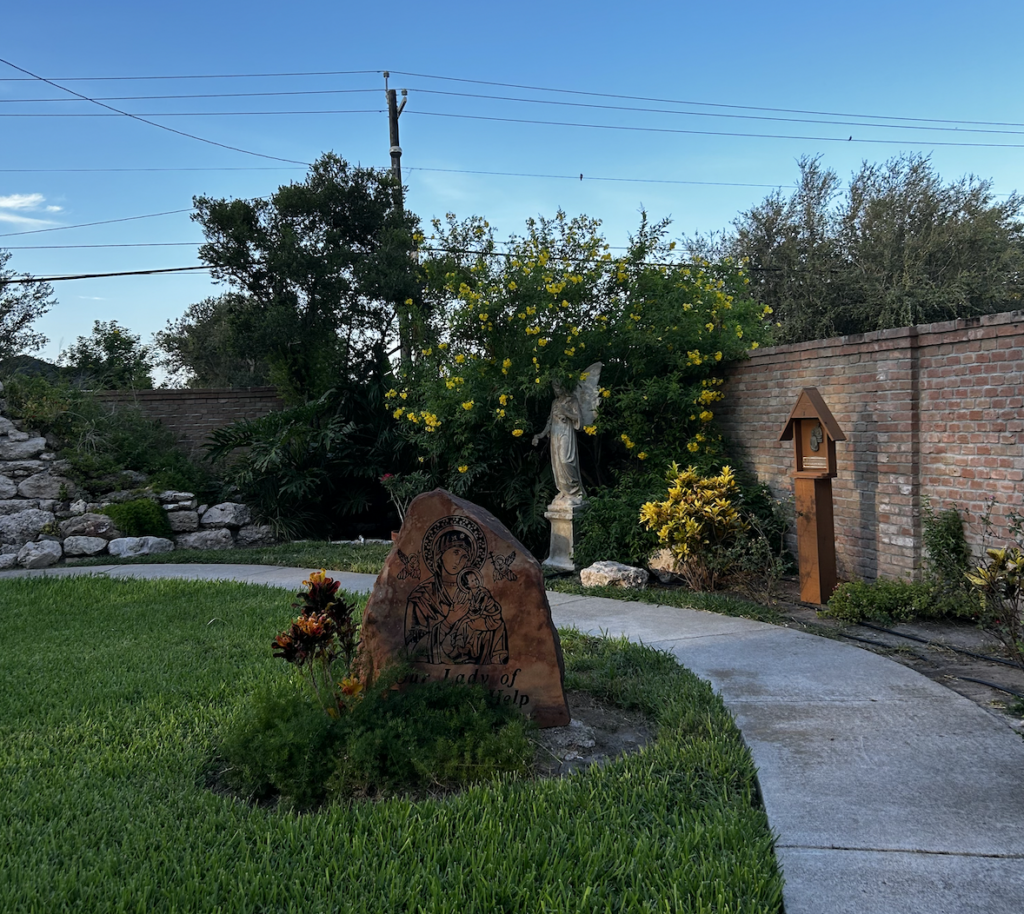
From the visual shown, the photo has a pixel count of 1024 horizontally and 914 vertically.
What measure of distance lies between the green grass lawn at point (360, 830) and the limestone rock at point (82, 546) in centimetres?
650

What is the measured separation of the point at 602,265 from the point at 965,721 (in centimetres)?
707

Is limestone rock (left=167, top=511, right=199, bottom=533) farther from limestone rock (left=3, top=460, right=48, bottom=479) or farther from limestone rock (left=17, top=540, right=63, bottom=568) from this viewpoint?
A: limestone rock (left=3, top=460, right=48, bottom=479)

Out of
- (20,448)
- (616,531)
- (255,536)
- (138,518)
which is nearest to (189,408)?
(20,448)

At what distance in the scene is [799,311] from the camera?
68.7 ft

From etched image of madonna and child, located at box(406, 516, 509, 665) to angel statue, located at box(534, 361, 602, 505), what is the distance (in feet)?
17.0

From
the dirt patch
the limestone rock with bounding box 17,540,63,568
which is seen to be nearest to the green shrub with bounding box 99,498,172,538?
the limestone rock with bounding box 17,540,63,568

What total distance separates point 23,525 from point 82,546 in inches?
36.9

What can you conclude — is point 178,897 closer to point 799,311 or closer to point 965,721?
point 965,721

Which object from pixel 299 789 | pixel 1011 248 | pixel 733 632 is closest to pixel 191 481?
pixel 733 632

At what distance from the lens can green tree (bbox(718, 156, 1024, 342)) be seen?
64.7ft

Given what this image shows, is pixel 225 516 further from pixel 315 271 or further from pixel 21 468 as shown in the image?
pixel 315 271

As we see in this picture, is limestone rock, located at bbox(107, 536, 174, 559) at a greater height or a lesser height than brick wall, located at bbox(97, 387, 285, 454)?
lesser

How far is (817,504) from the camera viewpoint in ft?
23.0

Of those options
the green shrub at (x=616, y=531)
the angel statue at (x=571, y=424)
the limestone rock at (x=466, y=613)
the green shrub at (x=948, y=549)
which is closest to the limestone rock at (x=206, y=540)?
the angel statue at (x=571, y=424)
